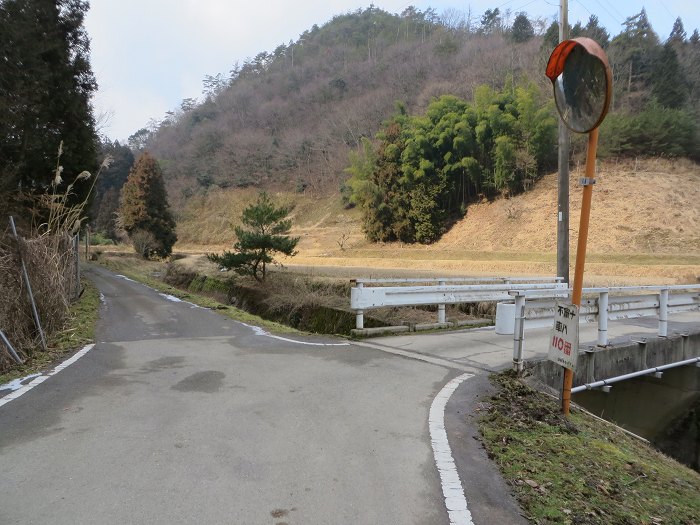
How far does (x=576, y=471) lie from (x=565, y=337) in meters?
1.55

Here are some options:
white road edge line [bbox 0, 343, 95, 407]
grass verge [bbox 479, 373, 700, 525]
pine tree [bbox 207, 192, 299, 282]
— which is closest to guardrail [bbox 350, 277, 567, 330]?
grass verge [bbox 479, 373, 700, 525]

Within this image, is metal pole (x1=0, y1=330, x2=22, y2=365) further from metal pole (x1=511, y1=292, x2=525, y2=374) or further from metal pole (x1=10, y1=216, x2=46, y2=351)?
metal pole (x1=511, y1=292, x2=525, y2=374)

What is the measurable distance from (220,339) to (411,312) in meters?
5.68

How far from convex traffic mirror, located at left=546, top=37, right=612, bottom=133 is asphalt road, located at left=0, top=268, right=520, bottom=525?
3.29 m

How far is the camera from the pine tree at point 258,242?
20625mm

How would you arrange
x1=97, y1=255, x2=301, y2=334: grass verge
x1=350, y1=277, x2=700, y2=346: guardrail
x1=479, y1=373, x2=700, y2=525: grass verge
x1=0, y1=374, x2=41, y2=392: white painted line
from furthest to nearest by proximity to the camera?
1. x1=97, y1=255, x2=301, y2=334: grass verge
2. x1=350, y1=277, x2=700, y2=346: guardrail
3. x1=0, y1=374, x2=41, y2=392: white painted line
4. x1=479, y1=373, x2=700, y2=525: grass verge

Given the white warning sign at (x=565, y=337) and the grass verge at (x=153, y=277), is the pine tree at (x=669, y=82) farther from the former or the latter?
the white warning sign at (x=565, y=337)

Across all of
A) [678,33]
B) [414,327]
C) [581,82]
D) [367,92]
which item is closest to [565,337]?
[581,82]

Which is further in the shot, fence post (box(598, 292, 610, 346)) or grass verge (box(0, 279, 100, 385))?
fence post (box(598, 292, 610, 346))

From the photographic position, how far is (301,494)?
131 inches

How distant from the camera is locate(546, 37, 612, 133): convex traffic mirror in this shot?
4.53 metres

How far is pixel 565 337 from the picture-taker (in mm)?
5176

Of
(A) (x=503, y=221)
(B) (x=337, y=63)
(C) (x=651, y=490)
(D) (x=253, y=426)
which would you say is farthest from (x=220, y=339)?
(B) (x=337, y=63)

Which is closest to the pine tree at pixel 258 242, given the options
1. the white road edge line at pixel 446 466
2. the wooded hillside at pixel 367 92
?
the white road edge line at pixel 446 466
